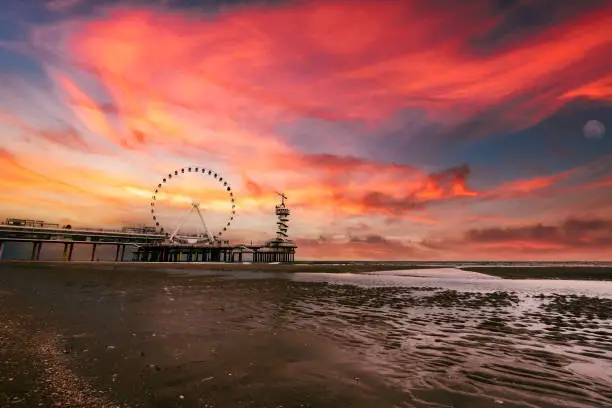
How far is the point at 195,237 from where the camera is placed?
14188 centimetres

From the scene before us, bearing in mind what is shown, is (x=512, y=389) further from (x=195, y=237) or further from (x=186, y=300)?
(x=195, y=237)

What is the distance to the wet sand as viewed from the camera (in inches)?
248

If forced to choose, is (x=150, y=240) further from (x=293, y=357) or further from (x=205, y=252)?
(x=293, y=357)

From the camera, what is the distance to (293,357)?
9055 millimetres

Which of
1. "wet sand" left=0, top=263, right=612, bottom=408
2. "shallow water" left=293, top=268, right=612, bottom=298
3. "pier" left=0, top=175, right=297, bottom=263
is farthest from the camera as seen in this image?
"pier" left=0, top=175, right=297, bottom=263

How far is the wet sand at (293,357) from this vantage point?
6.29 meters

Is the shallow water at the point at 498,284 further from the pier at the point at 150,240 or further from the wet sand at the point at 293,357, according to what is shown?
the pier at the point at 150,240

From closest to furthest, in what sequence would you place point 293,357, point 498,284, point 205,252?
point 293,357, point 498,284, point 205,252

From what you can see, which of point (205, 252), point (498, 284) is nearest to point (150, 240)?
point (205, 252)

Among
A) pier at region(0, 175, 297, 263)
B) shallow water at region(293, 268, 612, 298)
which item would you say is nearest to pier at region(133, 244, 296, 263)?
pier at region(0, 175, 297, 263)

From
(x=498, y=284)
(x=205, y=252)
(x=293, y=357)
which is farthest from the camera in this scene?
(x=205, y=252)

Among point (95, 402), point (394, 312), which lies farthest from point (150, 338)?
point (394, 312)

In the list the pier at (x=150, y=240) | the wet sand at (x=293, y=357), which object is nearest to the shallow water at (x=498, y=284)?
the wet sand at (x=293, y=357)

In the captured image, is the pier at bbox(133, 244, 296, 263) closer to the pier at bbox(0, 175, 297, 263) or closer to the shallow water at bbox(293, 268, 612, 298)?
the pier at bbox(0, 175, 297, 263)
